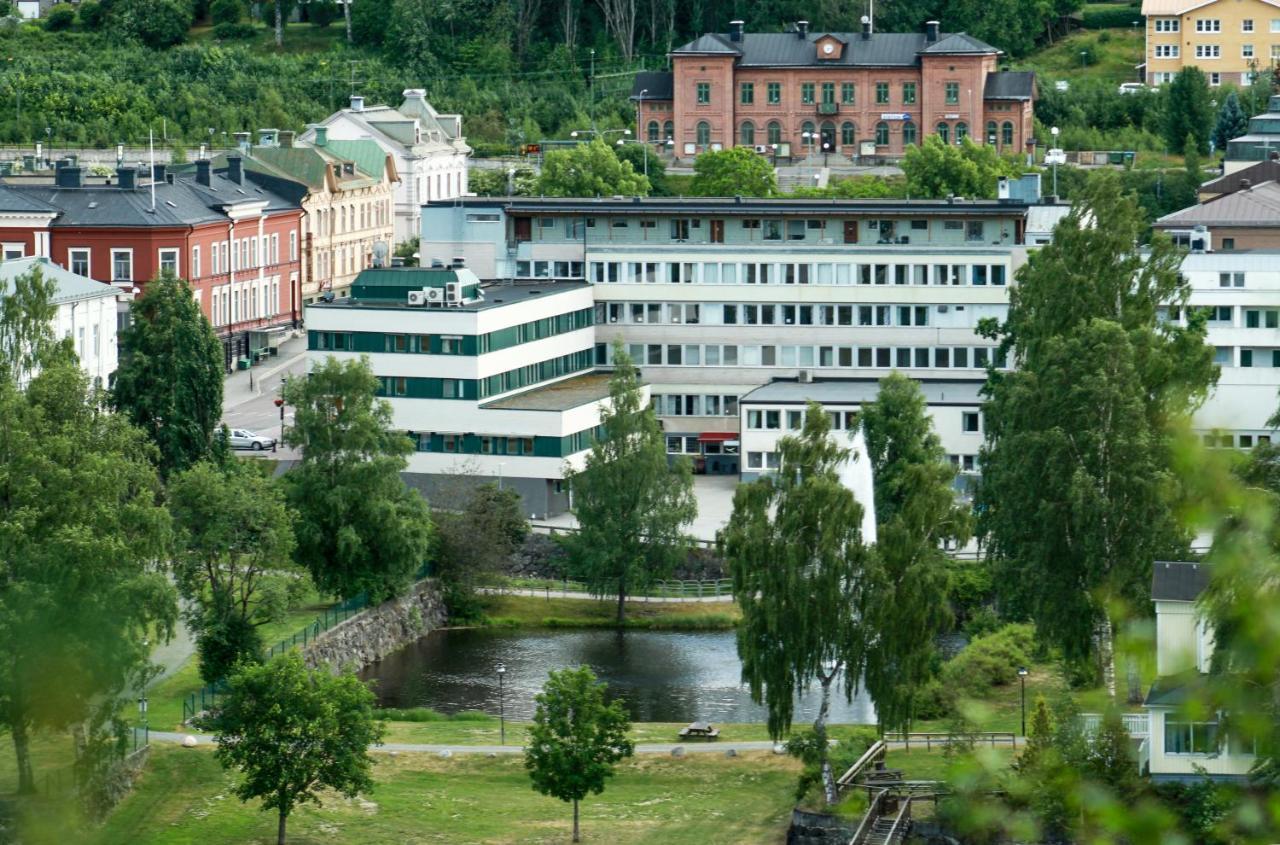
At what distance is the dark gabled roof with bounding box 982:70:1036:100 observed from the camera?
107000 millimetres

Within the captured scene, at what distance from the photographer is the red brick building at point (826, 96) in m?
108

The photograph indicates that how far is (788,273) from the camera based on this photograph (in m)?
72.1

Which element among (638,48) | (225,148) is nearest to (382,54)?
(638,48)

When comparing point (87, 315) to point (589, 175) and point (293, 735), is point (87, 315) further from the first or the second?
point (589, 175)

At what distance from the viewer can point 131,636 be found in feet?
122

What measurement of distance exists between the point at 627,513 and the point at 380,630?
659 centimetres

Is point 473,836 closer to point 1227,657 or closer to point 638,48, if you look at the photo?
point 1227,657

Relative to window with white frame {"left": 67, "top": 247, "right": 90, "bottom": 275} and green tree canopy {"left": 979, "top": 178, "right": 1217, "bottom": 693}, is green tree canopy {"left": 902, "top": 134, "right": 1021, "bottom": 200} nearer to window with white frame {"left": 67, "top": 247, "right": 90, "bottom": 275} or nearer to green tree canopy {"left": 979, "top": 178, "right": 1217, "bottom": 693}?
window with white frame {"left": 67, "top": 247, "right": 90, "bottom": 275}

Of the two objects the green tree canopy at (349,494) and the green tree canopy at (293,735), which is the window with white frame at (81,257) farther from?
the green tree canopy at (293,735)

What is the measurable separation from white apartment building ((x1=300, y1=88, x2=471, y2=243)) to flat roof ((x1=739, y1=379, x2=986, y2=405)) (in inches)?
1307

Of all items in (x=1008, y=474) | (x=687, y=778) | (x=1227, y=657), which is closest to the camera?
(x=1227, y=657)

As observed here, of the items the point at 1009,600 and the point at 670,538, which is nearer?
the point at 1009,600

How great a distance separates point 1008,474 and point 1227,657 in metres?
33.0

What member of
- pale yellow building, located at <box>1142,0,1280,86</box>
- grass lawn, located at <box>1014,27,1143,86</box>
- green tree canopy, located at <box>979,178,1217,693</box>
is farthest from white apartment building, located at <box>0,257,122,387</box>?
pale yellow building, located at <box>1142,0,1280,86</box>
